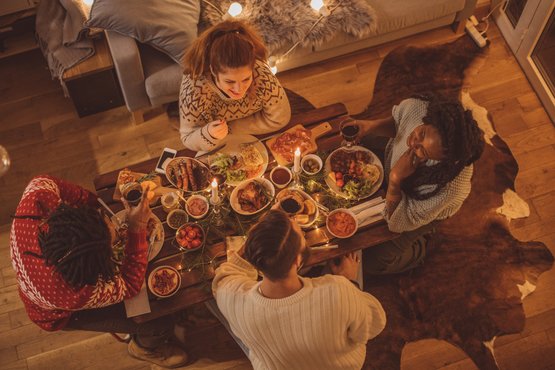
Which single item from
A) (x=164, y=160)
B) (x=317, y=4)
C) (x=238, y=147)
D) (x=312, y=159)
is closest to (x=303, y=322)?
(x=312, y=159)

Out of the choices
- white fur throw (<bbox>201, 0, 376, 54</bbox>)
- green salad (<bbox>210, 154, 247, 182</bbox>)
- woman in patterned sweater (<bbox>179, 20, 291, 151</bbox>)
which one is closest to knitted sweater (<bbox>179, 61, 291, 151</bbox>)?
woman in patterned sweater (<bbox>179, 20, 291, 151</bbox>)

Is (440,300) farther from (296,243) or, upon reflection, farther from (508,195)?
(296,243)

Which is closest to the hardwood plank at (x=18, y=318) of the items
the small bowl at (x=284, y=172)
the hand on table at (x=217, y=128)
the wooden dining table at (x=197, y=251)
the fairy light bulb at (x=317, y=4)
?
the wooden dining table at (x=197, y=251)

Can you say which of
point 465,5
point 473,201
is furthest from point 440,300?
point 465,5

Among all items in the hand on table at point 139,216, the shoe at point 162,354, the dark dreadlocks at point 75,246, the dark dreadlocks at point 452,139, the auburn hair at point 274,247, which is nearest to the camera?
the auburn hair at point 274,247

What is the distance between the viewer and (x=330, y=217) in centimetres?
239

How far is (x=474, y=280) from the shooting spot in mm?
3049

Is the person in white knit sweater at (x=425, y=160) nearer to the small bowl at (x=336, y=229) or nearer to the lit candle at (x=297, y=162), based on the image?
the small bowl at (x=336, y=229)

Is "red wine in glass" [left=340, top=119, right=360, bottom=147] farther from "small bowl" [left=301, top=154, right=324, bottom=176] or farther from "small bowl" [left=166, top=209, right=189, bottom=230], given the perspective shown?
"small bowl" [left=166, top=209, right=189, bottom=230]

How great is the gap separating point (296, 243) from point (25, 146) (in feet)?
8.21

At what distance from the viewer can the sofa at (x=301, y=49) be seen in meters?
3.04

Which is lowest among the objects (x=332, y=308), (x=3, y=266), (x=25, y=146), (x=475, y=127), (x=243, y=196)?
(x=3, y=266)

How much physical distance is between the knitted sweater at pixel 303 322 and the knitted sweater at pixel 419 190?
0.50 meters

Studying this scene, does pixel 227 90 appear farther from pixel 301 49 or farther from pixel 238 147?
pixel 301 49
